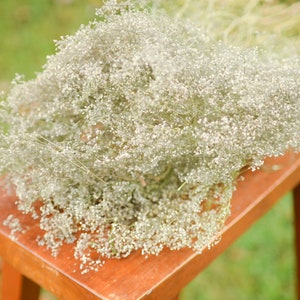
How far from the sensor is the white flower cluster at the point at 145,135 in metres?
0.89

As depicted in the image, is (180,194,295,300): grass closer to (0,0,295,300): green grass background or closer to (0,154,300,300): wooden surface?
(0,0,295,300): green grass background

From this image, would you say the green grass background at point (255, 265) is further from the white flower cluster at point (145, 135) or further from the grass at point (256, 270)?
the white flower cluster at point (145, 135)

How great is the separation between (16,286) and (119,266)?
39cm

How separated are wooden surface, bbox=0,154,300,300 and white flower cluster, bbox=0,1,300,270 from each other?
3 centimetres

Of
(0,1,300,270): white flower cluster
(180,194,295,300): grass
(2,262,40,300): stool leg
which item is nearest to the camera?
(0,1,300,270): white flower cluster

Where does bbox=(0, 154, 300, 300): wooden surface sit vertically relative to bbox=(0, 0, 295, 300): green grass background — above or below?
above

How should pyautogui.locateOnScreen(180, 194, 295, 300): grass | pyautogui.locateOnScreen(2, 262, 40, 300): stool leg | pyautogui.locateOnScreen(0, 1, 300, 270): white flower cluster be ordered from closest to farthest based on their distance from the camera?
pyautogui.locateOnScreen(0, 1, 300, 270): white flower cluster
pyautogui.locateOnScreen(2, 262, 40, 300): stool leg
pyautogui.locateOnScreen(180, 194, 295, 300): grass

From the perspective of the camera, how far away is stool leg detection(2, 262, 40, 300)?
122 centimetres

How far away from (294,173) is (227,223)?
31cm

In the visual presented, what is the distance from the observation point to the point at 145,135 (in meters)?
0.89

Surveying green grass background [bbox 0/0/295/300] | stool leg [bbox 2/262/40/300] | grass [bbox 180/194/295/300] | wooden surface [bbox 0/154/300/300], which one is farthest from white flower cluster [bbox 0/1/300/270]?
grass [bbox 180/194/295/300]

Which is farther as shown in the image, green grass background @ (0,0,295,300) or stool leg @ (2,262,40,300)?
green grass background @ (0,0,295,300)

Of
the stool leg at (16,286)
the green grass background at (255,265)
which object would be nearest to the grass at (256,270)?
the green grass background at (255,265)

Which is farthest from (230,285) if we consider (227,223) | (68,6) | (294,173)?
(68,6)
